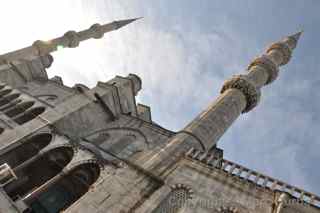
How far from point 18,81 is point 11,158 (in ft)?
34.2

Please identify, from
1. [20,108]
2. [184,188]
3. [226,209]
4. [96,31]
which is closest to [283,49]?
[96,31]

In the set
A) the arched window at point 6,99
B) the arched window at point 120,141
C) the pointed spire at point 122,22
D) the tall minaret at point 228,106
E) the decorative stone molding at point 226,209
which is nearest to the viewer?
the decorative stone molding at point 226,209

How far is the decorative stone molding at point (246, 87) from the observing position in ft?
70.9

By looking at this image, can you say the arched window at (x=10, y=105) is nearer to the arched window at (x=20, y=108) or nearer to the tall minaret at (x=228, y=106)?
the arched window at (x=20, y=108)

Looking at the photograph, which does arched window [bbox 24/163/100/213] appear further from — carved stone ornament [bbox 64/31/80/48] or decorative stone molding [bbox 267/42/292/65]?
decorative stone molding [bbox 267/42/292/65]

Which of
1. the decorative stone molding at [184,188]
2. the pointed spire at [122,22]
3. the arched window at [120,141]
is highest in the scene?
the pointed spire at [122,22]

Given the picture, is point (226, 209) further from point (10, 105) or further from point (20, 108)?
point (10, 105)

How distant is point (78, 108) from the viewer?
19125 millimetres

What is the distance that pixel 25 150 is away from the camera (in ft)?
55.1

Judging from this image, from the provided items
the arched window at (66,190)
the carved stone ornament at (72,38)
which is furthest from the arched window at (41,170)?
the carved stone ornament at (72,38)

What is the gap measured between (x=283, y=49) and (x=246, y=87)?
9136 mm

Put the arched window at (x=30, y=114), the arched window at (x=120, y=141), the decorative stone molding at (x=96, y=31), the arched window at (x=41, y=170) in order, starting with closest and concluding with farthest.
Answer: the arched window at (x=41, y=170)
the arched window at (x=30, y=114)
the arched window at (x=120, y=141)
the decorative stone molding at (x=96, y=31)

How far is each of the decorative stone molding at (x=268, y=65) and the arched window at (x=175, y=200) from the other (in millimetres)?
15709

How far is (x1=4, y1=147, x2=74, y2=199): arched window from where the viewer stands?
623 inches
